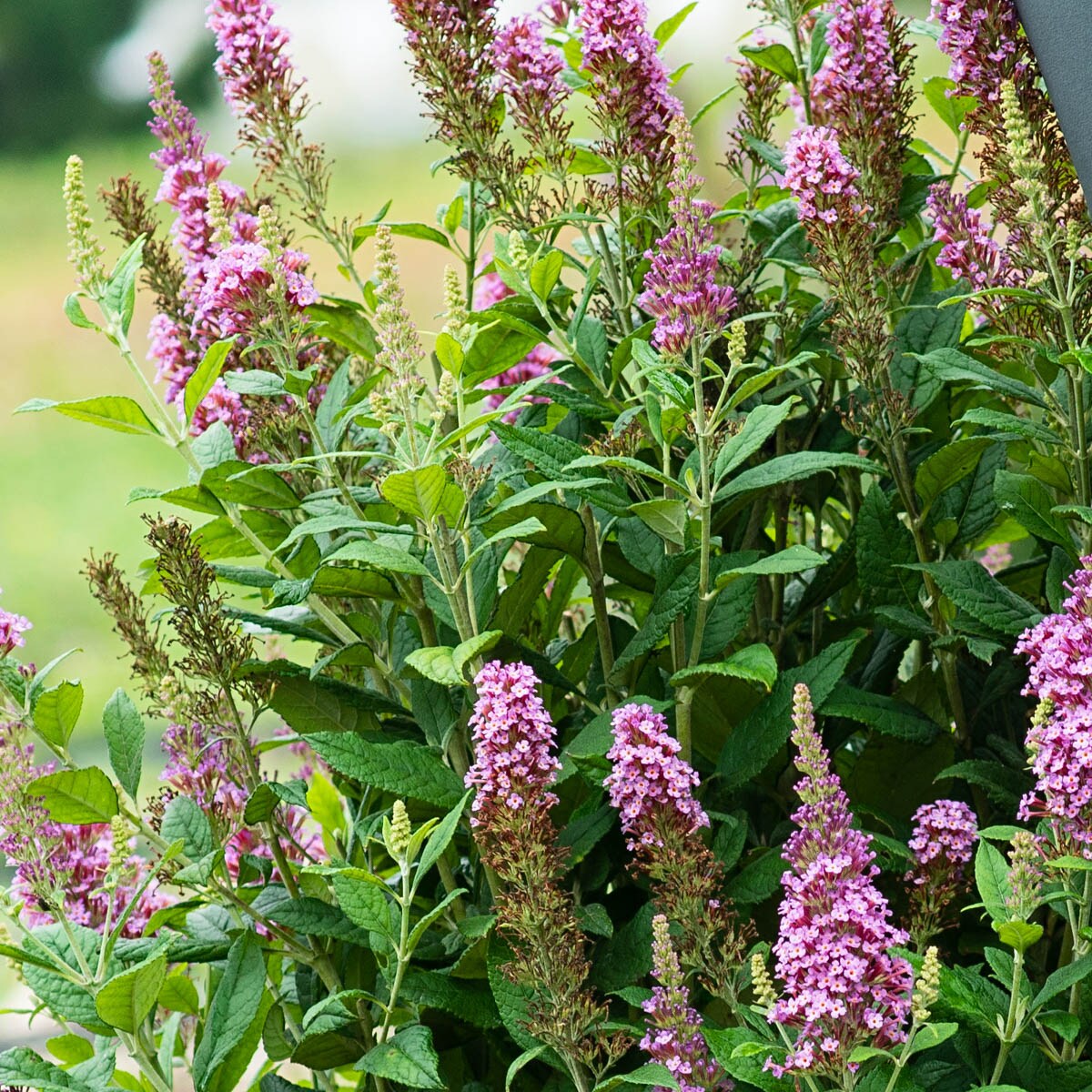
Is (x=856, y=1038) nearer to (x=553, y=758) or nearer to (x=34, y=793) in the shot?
(x=553, y=758)

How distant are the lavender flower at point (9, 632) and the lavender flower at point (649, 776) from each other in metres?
0.36

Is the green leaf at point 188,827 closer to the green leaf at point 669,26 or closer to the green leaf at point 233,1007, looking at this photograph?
the green leaf at point 233,1007

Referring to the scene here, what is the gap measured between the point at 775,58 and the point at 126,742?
1.98 ft

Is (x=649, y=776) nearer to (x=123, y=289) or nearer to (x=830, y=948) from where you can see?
(x=830, y=948)

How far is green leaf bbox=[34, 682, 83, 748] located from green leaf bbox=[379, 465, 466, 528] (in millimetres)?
240

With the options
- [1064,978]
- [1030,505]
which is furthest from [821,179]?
[1064,978]

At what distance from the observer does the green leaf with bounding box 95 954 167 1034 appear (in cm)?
63

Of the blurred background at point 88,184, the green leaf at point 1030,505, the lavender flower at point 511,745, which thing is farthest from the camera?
the blurred background at point 88,184

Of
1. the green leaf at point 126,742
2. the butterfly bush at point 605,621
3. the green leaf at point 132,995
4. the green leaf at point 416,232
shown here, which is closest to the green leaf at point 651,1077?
the butterfly bush at point 605,621

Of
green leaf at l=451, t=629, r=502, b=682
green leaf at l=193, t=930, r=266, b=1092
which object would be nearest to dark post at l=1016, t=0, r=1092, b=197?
green leaf at l=451, t=629, r=502, b=682

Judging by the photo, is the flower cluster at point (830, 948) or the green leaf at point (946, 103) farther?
the green leaf at point (946, 103)

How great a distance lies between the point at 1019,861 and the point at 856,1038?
0.32ft

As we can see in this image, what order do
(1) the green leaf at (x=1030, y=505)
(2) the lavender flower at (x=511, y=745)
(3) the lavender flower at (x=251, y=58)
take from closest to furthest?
(2) the lavender flower at (x=511, y=745) → (1) the green leaf at (x=1030, y=505) → (3) the lavender flower at (x=251, y=58)

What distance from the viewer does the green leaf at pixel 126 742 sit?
767 millimetres
